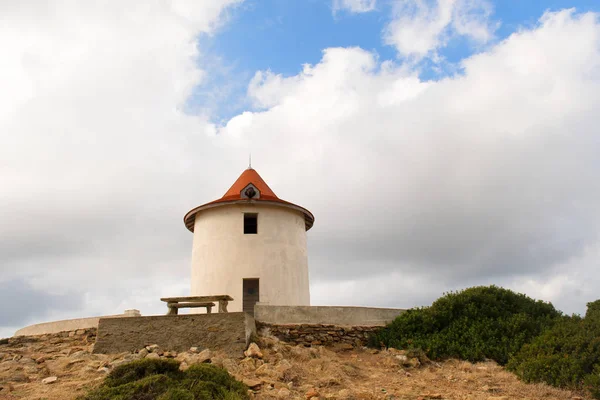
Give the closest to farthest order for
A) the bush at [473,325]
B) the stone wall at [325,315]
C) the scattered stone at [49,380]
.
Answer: the scattered stone at [49,380], the bush at [473,325], the stone wall at [325,315]

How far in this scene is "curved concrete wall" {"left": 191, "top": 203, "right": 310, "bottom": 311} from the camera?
18.8 m

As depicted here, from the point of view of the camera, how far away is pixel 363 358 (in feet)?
48.7

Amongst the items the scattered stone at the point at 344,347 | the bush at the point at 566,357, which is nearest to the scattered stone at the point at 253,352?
the scattered stone at the point at 344,347

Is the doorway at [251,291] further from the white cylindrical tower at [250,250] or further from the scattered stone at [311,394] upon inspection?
the scattered stone at [311,394]

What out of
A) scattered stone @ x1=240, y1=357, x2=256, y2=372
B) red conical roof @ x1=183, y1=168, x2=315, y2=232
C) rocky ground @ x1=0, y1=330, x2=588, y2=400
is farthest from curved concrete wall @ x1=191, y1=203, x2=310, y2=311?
scattered stone @ x1=240, y1=357, x2=256, y2=372

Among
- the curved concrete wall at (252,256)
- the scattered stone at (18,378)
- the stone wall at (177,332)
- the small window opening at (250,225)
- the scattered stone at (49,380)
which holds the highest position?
→ the small window opening at (250,225)

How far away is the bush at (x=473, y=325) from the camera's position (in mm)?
14883

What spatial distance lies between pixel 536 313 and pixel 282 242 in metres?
7.99

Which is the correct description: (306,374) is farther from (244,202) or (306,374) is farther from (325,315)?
(244,202)

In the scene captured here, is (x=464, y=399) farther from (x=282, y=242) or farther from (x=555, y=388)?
(x=282, y=242)

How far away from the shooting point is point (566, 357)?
1289 centimetres

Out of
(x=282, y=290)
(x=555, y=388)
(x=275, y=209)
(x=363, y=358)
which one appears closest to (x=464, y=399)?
(x=555, y=388)

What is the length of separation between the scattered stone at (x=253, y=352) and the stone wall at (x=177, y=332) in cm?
20

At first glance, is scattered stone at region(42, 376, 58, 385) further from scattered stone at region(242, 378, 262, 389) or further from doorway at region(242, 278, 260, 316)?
doorway at region(242, 278, 260, 316)
